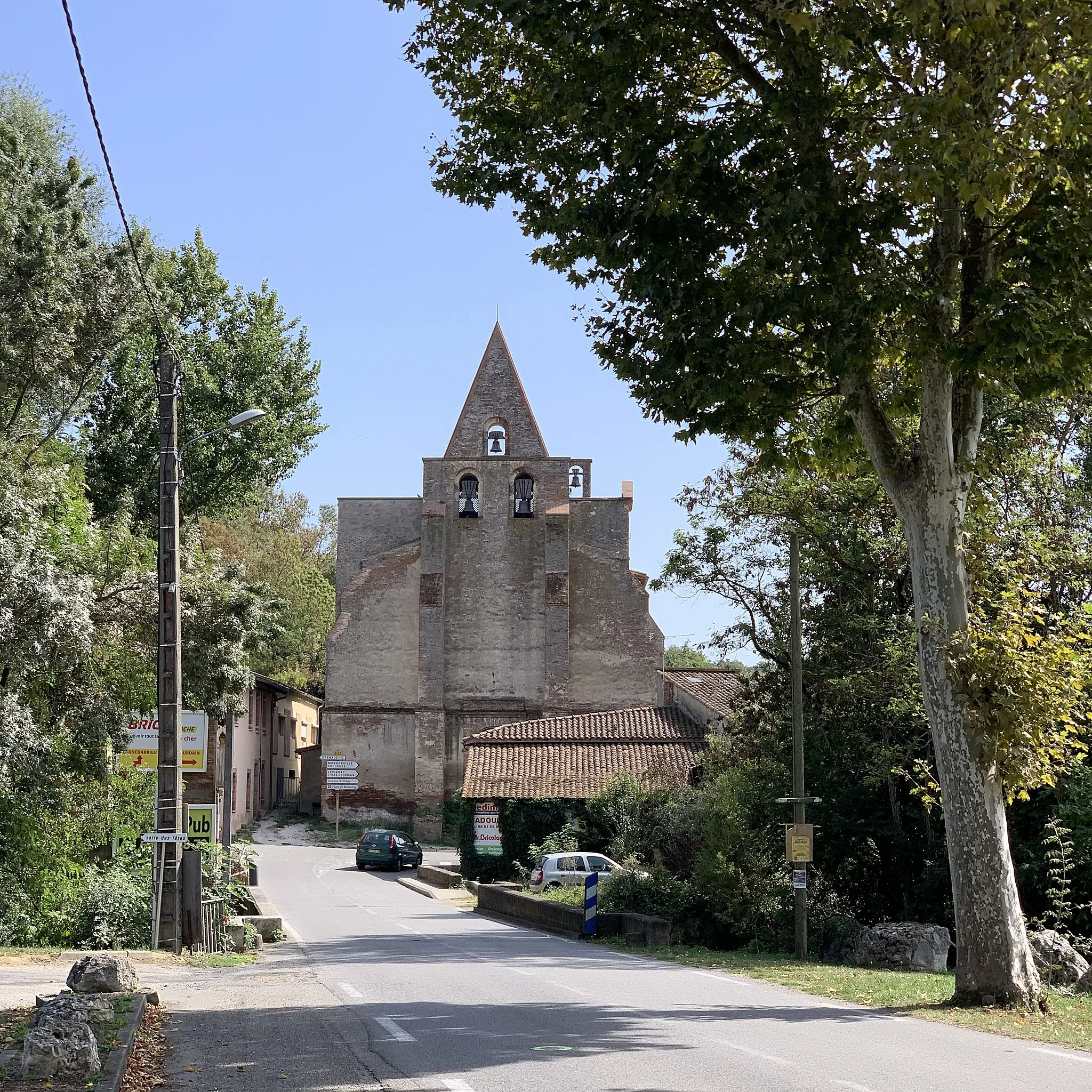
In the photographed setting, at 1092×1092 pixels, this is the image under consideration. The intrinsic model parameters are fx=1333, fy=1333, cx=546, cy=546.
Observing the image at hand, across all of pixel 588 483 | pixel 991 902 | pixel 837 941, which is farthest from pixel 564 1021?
pixel 588 483

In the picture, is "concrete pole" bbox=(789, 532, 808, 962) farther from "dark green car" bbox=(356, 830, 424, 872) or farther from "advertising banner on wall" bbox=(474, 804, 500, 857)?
"dark green car" bbox=(356, 830, 424, 872)

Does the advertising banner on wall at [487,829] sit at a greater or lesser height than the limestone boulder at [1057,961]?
lesser

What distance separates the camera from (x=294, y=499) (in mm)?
78312

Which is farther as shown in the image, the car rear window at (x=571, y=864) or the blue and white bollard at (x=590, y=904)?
the car rear window at (x=571, y=864)

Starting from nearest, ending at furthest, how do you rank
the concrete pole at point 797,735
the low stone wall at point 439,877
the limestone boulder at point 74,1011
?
the limestone boulder at point 74,1011 → the concrete pole at point 797,735 → the low stone wall at point 439,877

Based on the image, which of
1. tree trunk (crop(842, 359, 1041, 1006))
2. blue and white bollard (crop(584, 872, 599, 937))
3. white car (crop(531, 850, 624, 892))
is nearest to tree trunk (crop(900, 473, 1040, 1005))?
tree trunk (crop(842, 359, 1041, 1006))

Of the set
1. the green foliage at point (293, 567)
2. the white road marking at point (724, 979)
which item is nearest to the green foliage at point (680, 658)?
the green foliage at point (293, 567)

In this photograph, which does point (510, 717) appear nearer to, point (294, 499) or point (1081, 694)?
→ point (294, 499)

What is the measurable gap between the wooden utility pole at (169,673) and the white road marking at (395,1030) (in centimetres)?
761

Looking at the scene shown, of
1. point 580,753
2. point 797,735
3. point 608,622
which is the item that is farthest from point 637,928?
point 608,622

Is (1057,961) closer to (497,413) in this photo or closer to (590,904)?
(590,904)

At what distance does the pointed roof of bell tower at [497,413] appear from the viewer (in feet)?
209

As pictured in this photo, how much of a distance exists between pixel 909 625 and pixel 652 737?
2124 centimetres

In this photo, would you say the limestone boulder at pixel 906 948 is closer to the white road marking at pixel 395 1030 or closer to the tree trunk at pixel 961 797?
the tree trunk at pixel 961 797
